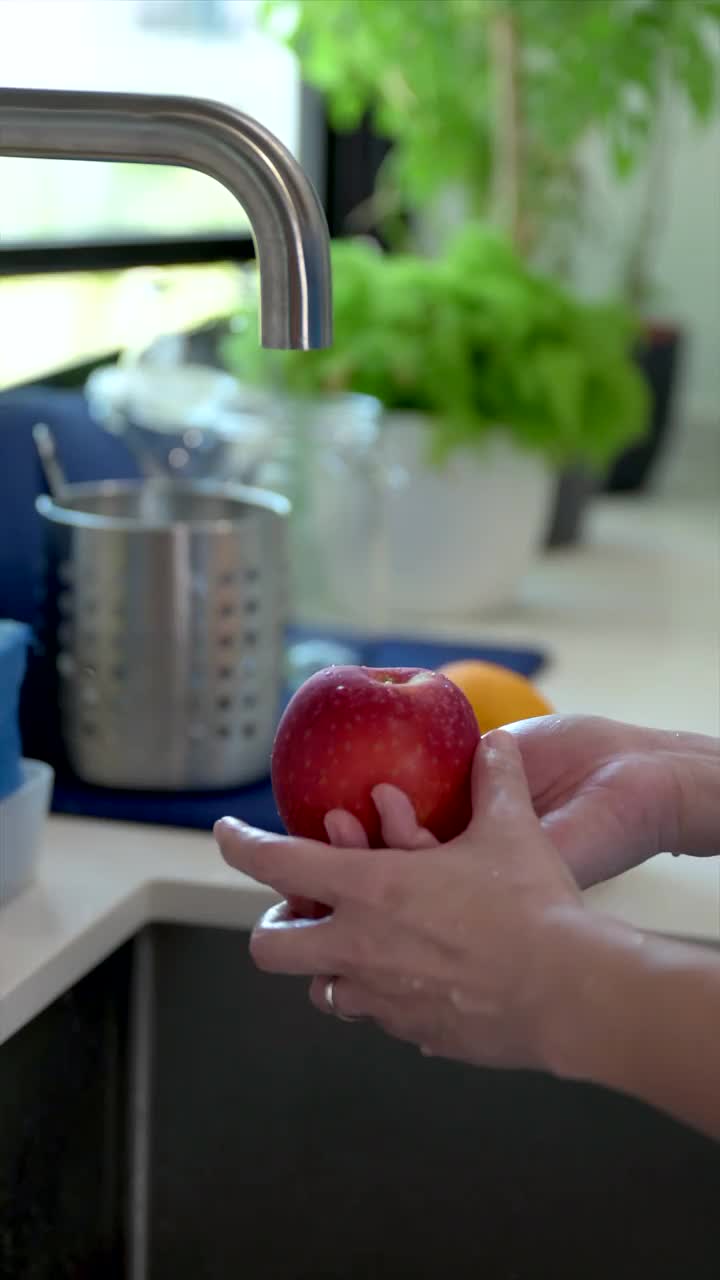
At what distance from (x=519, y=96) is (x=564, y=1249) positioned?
1.12 meters

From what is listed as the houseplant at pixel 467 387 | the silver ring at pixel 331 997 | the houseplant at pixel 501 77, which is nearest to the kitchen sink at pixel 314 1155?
the silver ring at pixel 331 997

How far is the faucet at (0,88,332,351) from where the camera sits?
1.97ft

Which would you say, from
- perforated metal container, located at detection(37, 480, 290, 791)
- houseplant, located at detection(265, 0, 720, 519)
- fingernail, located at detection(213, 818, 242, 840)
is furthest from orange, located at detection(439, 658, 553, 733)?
houseplant, located at detection(265, 0, 720, 519)

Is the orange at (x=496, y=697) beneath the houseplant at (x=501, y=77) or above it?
beneath

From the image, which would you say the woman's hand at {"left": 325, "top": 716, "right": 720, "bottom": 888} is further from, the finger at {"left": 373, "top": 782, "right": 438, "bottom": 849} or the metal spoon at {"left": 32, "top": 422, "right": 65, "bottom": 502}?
the metal spoon at {"left": 32, "top": 422, "right": 65, "bottom": 502}

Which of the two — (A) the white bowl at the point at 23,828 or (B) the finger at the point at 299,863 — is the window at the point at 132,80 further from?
(B) the finger at the point at 299,863

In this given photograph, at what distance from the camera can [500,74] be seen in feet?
5.36

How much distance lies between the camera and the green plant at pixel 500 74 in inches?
61.5

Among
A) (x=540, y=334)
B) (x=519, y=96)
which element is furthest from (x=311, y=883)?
(x=519, y=96)

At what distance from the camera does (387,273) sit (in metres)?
1.42

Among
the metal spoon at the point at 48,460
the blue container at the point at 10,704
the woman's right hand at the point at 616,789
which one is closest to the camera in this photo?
the woman's right hand at the point at 616,789

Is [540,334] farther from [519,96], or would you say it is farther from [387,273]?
[519,96]

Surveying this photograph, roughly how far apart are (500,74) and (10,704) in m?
1.03

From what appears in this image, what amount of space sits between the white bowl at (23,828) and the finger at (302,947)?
229mm
